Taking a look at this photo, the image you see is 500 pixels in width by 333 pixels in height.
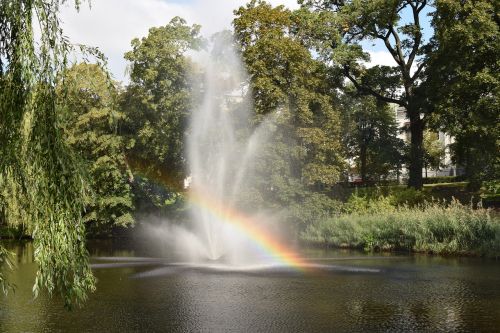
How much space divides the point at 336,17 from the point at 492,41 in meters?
10.1

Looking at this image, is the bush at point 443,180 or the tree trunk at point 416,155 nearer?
the tree trunk at point 416,155

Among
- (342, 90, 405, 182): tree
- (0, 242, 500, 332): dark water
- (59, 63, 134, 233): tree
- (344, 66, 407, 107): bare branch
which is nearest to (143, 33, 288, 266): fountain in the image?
(59, 63, 134, 233): tree

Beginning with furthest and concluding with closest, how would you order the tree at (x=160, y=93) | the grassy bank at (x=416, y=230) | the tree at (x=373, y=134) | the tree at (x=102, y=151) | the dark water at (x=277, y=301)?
the tree at (x=373, y=134) → the tree at (x=160, y=93) → the tree at (x=102, y=151) → the grassy bank at (x=416, y=230) → the dark water at (x=277, y=301)

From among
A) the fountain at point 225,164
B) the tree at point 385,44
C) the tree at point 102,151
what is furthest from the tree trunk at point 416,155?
the tree at point 102,151

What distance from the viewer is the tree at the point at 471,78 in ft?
98.0

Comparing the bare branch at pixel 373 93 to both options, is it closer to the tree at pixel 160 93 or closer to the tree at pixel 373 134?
the tree at pixel 373 134

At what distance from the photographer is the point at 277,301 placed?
551 inches

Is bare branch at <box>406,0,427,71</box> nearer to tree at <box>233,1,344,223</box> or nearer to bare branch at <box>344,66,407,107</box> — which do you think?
bare branch at <box>344,66,407,107</box>

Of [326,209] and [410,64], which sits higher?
[410,64]

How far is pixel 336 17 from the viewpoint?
3566 cm

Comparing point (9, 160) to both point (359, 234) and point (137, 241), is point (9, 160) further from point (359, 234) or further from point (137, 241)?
point (137, 241)

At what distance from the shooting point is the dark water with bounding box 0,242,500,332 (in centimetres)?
1134

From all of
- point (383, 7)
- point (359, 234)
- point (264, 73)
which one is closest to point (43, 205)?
point (359, 234)

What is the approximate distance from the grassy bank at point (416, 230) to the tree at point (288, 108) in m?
3.05
